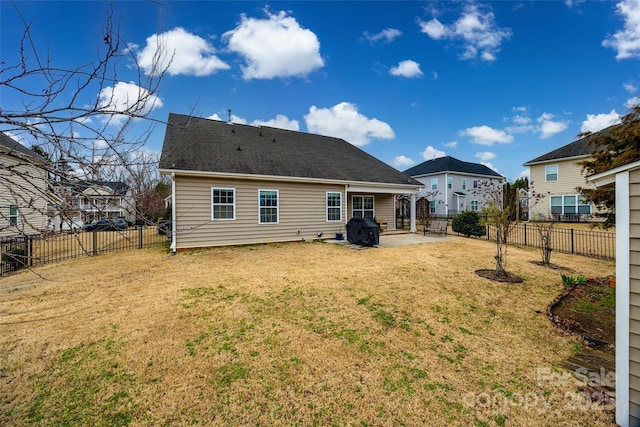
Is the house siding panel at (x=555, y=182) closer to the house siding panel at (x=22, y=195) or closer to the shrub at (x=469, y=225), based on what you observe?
the shrub at (x=469, y=225)

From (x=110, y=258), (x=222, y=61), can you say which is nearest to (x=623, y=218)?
(x=110, y=258)

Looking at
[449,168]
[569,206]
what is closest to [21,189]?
[569,206]

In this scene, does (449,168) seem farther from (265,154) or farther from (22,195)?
(22,195)

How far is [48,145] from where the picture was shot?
2.21 metres

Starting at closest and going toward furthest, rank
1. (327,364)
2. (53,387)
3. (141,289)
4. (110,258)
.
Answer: (53,387) → (327,364) → (141,289) → (110,258)

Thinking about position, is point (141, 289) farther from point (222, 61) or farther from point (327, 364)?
point (222, 61)

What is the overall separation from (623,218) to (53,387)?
6139mm

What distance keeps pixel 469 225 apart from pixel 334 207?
765 centimetres

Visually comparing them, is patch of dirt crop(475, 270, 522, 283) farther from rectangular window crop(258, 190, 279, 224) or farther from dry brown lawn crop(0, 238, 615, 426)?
rectangular window crop(258, 190, 279, 224)

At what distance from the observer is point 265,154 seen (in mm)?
13516

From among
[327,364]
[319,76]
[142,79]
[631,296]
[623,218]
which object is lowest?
[327,364]

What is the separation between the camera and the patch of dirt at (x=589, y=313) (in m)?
4.10

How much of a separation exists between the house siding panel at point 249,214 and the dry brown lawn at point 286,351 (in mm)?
3931

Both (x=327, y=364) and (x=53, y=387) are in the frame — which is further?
(x=327, y=364)
